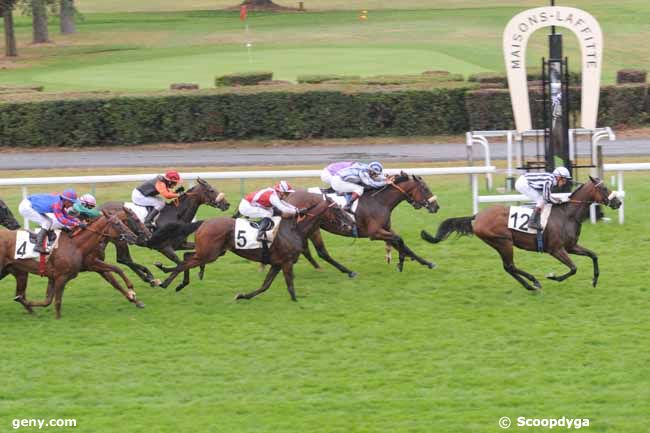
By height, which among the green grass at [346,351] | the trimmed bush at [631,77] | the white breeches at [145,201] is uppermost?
the trimmed bush at [631,77]

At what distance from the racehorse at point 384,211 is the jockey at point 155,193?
1581mm

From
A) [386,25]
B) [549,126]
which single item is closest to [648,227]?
[549,126]

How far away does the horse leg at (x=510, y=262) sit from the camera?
37.3 ft

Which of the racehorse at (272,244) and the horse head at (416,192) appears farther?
the horse head at (416,192)

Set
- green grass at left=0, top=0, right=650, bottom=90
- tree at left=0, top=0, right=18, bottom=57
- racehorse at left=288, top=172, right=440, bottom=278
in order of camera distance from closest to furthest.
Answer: racehorse at left=288, top=172, right=440, bottom=278 → green grass at left=0, top=0, right=650, bottom=90 → tree at left=0, top=0, right=18, bottom=57

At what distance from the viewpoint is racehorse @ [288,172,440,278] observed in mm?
12383

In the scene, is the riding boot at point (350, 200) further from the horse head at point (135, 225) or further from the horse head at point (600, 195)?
the horse head at point (600, 195)

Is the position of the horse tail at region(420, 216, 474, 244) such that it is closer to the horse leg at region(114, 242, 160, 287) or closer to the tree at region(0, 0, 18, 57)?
the horse leg at region(114, 242, 160, 287)

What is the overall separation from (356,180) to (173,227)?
2152 millimetres

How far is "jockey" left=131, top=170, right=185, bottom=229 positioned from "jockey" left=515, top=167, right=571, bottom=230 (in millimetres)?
3636

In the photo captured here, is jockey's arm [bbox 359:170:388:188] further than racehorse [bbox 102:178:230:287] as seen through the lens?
Yes

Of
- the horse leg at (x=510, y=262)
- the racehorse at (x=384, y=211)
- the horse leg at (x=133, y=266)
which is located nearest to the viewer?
the horse leg at (x=510, y=262)

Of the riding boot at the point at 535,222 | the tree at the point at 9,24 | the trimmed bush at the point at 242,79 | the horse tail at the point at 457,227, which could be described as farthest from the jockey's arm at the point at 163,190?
the tree at the point at 9,24

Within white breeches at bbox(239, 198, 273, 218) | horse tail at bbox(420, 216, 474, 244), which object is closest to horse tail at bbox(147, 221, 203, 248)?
white breeches at bbox(239, 198, 273, 218)
